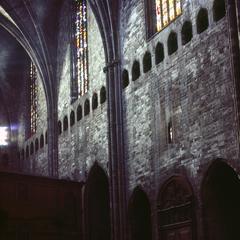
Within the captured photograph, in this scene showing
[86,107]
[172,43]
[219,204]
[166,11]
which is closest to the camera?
[219,204]

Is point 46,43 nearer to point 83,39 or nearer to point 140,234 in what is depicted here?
point 83,39

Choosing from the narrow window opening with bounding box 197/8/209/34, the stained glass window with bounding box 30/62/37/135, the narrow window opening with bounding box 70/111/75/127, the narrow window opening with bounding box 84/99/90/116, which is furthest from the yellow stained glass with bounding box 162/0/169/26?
the stained glass window with bounding box 30/62/37/135

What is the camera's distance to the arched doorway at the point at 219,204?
22.1 metres

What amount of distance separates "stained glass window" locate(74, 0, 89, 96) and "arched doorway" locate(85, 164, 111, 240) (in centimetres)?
495

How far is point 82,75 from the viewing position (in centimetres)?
3412

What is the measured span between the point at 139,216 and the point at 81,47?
11.3m

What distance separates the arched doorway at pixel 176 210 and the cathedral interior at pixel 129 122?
0.14 ft

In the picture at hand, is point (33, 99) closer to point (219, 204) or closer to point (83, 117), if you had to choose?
point (83, 117)

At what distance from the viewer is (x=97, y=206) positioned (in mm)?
32000

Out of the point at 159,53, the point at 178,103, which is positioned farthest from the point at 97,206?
the point at 178,103

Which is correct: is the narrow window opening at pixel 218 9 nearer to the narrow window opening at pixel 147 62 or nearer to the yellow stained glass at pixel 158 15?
the yellow stained glass at pixel 158 15

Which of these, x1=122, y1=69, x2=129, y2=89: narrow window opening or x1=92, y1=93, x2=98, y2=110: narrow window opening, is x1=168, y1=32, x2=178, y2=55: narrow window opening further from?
x1=92, y1=93, x2=98, y2=110: narrow window opening

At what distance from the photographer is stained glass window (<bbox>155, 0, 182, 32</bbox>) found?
84.3ft

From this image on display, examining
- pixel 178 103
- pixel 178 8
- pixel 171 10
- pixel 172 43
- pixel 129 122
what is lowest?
pixel 178 103
